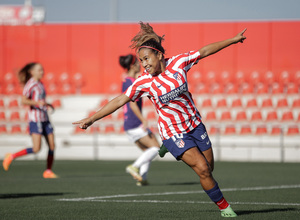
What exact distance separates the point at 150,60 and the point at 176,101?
1.72 feet

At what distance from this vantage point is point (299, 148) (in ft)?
66.3

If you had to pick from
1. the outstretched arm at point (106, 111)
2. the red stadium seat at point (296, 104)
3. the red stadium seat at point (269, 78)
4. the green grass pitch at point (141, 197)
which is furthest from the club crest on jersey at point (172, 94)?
the red stadium seat at point (269, 78)

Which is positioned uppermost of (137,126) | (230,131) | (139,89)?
(139,89)

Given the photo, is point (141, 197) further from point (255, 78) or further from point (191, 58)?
point (255, 78)

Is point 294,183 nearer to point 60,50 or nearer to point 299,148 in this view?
point 299,148

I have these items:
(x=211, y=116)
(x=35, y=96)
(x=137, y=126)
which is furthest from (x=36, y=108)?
(x=211, y=116)

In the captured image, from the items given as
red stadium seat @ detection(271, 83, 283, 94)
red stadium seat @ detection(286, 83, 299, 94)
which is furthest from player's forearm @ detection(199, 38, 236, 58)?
red stadium seat @ detection(271, 83, 283, 94)

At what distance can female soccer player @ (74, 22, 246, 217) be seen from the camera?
644cm

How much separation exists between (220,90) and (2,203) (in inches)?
704

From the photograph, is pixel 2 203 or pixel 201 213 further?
pixel 2 203

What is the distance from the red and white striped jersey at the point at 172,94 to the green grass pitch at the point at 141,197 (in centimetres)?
101

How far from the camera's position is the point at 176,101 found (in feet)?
21.6

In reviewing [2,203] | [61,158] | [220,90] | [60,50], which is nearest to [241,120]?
[220,90]

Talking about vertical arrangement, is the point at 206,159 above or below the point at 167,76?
below
